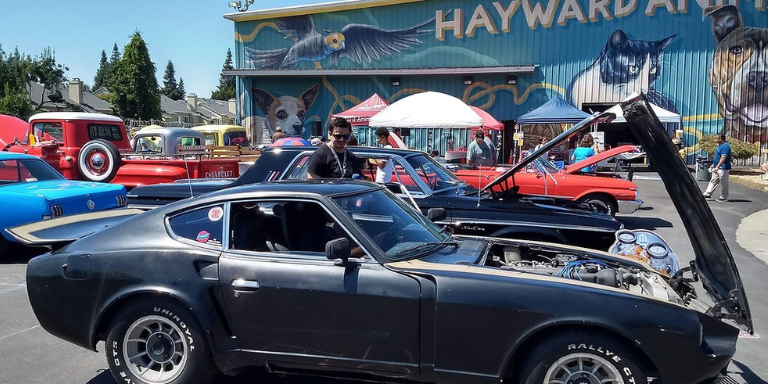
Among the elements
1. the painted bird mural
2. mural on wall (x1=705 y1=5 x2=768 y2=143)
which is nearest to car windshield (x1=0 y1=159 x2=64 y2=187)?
the painted bird mural

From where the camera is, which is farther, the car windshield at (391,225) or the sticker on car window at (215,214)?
the sticker on car window at (215,214)

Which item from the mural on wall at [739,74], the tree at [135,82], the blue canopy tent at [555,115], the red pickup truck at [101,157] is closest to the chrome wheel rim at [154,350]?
the red pickup truck at [101,157]

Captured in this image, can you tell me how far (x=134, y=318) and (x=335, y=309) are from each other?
4.36ft

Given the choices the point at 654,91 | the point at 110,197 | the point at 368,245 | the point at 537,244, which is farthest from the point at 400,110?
the point at 654,91

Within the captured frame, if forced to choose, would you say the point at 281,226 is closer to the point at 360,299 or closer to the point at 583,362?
the point at 360,299

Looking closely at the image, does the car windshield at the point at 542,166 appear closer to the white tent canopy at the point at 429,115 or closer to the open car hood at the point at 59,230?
the white tent canopy at the point at 429,115

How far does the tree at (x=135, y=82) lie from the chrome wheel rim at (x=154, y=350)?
4769cm

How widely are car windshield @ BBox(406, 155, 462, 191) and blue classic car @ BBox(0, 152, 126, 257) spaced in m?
4.41

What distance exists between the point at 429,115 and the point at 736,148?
1315cm

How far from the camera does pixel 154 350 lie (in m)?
3.80

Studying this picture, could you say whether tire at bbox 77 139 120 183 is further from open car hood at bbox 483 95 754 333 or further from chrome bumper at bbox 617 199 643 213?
open car hood at bbox 483 95 754 333

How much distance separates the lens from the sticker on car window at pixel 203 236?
12.7 feet

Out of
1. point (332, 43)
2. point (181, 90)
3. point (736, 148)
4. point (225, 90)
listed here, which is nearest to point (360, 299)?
point (736, 148)

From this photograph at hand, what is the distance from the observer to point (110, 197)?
333 inches
